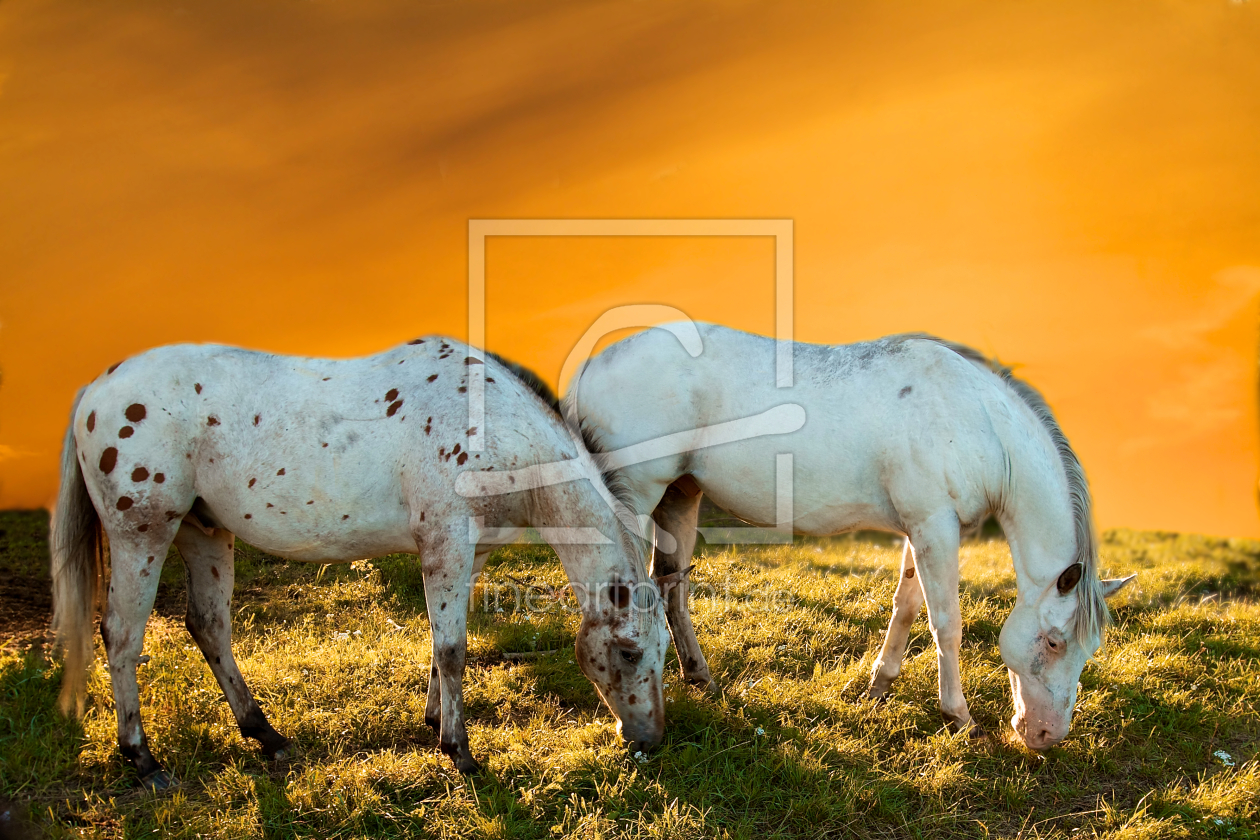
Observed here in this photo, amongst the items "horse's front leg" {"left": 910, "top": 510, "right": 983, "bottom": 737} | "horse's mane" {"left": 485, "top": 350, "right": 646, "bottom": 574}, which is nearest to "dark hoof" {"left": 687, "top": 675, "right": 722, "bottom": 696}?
"horse's mane" {"left": 485, "top": 350, "right": 646, "bottom": 574}

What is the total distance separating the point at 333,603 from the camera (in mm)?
7445

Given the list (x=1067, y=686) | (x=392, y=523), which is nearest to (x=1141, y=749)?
(x=1067, y=686)

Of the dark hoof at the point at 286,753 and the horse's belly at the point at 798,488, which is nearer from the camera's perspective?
the dark hoof at the point at 286,753

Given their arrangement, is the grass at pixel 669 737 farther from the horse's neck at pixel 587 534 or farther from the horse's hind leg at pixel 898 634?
the horse's neck at pixel 587 534

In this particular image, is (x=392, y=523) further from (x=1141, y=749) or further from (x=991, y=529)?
(x=991, y=529)

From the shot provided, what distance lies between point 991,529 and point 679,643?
1302cm

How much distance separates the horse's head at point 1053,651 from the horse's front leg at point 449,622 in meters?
3.28

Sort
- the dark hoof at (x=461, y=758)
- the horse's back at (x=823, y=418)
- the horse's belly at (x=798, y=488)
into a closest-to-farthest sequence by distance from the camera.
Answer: the dark hoof at (x=461, y=758)
the horse's back at (x=823, y=418)
the horse's belly at (x=798, y=488)

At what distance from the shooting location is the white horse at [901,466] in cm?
503

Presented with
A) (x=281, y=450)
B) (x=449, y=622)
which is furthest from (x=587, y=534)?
(x=281, y=450)

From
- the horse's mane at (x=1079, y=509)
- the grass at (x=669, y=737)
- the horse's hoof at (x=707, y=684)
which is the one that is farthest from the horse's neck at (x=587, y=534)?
the horse's mane at (x=1079, y=509)

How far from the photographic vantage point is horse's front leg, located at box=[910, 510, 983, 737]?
5.04 metres

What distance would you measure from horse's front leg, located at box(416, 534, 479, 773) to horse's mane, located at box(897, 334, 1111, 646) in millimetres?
3481

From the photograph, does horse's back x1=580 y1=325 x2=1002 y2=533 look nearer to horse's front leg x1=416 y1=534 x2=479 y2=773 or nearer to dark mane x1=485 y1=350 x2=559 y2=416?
dark mane x1=485 y1=350 x2=559 y2=416
